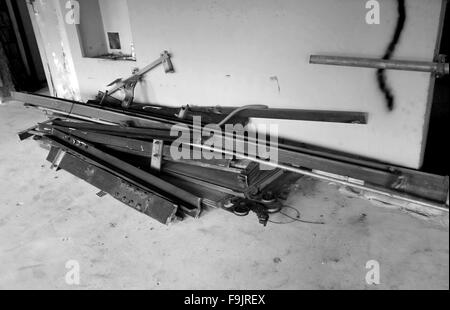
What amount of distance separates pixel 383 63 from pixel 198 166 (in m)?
1.24

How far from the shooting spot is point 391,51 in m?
1.86

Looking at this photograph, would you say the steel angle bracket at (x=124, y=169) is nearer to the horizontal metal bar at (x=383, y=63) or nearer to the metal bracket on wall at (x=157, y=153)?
the metal bracket on wall at (x=157, y=153)

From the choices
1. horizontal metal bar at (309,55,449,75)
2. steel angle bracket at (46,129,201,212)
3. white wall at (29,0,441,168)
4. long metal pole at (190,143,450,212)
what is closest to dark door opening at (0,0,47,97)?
steel angle bracket at (46,129,201,212)

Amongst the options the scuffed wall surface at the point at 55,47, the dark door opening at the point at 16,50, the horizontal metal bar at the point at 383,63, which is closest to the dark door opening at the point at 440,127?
the horizontal metal bar at the point at 383,63

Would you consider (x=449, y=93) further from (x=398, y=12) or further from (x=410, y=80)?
(x=398, y=12)

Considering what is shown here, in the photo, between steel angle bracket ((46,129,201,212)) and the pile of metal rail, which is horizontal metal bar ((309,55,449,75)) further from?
steel angle bracket ((46,129,201,212))

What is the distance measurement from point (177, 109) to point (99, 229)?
1.16 meters

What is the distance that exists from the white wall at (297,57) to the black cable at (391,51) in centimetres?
2

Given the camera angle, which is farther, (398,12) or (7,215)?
(7,215)

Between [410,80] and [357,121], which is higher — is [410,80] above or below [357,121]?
above

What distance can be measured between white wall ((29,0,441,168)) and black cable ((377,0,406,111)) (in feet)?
0.08

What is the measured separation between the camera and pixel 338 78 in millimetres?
2064
